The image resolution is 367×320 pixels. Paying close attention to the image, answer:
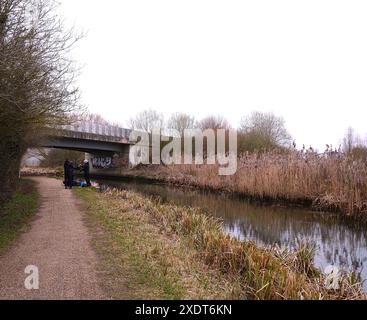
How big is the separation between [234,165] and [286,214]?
7488 mm

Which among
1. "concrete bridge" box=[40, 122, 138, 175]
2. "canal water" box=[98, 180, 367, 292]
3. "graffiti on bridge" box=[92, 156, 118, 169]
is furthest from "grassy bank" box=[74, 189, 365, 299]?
"graffiti on bridge" box=[92, 156, 118, 169]

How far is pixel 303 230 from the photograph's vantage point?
418 inches

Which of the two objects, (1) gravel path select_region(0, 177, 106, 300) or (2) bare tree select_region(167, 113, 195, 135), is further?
(2) bare tree select_region(167, 113, 195, 135)

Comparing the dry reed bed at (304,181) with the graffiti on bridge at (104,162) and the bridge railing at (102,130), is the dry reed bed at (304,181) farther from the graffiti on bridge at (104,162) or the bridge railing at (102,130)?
the graffiti on bridge at (104,162)

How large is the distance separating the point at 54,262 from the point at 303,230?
7371 mm

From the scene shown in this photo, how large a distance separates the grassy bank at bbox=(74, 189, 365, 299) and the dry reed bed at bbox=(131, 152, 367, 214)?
5.61 metres

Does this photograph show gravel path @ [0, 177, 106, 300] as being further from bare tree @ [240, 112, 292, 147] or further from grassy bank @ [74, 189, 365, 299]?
bare tree @ [240, 112, 292, 147]

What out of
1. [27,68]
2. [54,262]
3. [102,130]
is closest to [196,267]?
[54,262]

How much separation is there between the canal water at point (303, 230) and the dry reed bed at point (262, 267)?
38.6 inches

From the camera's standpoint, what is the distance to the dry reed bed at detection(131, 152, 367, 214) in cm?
1208

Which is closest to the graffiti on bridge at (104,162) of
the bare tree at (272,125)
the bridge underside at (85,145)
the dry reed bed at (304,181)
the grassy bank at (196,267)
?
the bridge underside at (85,145)

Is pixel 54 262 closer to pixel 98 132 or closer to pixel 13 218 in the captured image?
pixel 13 218
